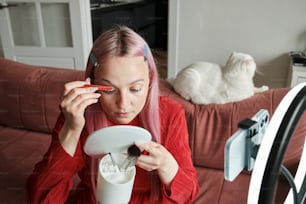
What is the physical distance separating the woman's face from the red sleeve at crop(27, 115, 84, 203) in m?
0.09

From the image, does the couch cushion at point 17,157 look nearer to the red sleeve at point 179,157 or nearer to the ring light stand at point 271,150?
the red sleeve at point 179,157

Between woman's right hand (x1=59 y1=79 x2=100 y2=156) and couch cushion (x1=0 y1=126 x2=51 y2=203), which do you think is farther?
couch cushion (x1=0 y1=126 x2=51 y2=203)

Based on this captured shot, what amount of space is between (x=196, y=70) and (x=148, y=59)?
0.51 metres

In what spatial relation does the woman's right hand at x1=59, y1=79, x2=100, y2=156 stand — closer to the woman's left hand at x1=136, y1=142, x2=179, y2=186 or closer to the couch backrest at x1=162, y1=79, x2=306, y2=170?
the woman's left hand at x1=136, y1=142, x2=179, y2=186

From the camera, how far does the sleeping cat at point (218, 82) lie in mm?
833

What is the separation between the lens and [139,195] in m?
0.52

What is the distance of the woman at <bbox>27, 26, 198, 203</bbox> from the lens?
355 mm

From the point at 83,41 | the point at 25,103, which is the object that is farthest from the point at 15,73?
the point at 83,41

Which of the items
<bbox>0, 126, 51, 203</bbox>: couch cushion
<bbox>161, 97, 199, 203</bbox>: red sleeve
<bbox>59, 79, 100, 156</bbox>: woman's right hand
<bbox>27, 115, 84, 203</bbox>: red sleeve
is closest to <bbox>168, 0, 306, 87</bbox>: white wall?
<bbox>0, 126, 51, 203</bbox>: couch cushion

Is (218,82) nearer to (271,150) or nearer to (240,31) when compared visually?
(271,150)

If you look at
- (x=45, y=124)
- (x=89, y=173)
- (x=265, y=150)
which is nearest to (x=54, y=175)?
(x=89, y=173)

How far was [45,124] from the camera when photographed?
1037 millimetres

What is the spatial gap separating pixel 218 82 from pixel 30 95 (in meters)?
0.63

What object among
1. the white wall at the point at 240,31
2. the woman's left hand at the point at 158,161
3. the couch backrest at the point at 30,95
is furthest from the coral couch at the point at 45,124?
the white wall at the point at 240,31
